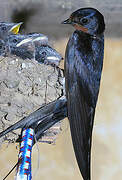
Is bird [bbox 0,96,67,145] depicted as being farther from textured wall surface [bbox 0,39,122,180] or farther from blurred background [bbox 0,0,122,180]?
textured wall surface [bbox 0,39,122,180]

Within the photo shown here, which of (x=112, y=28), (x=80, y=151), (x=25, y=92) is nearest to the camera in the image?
(x=80, y=151)

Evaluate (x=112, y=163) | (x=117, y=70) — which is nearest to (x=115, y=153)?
(x=112, y=163)

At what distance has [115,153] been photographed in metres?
2.18

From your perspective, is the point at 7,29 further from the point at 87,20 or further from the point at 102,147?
the point at 102,147

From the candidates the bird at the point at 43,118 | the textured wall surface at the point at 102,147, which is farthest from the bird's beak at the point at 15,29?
the bird at the point at 43,118

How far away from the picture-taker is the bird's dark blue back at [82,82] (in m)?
1.35

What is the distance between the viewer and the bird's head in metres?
1.29

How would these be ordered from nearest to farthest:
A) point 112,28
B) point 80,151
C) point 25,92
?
1. point 80,151
2. point 25,92
3. point 112,28

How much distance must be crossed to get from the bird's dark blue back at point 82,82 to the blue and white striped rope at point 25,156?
0.19 metres

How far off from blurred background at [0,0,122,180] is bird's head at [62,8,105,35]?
0.76 meters

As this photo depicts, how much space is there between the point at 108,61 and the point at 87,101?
32.4 inches

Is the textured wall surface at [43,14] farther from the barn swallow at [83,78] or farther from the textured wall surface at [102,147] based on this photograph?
the barn swallow at [83,78]

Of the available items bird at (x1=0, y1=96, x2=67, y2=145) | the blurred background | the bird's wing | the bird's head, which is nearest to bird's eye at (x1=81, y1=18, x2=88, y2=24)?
the bird's head

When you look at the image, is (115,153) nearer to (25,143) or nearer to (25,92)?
(25,92)
